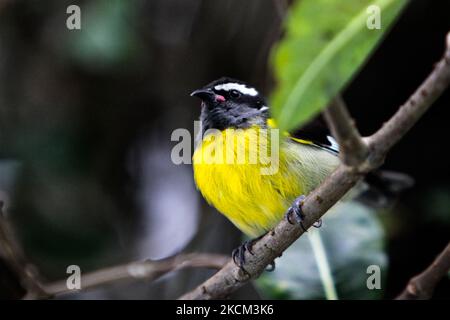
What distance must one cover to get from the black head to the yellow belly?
11cm

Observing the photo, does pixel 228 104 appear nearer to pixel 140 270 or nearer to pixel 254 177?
pixel 254 177

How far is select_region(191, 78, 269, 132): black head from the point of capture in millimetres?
3053

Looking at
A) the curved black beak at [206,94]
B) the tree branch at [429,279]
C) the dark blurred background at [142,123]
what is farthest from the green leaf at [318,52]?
the dark blurred background at [142,123]

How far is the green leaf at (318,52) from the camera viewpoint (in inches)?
42.8

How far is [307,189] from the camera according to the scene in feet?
9.04

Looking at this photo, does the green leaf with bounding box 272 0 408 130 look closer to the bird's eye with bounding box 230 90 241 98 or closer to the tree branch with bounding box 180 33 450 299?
the tree branch with bounding box 180 33 450 299

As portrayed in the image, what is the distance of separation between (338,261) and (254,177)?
0.59 meters

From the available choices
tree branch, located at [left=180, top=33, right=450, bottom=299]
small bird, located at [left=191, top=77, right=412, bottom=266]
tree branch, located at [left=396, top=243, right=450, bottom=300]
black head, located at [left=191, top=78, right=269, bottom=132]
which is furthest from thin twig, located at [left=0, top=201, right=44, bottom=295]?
tree branch, located at [left=396, top=243, right=450, bottom=300]

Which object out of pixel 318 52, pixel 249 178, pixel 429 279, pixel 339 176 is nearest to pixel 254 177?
pixel 249 178

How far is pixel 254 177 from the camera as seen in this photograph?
271cm

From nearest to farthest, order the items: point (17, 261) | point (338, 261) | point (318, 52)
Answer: point (318, 52), point (17, 261), point (338, 261)

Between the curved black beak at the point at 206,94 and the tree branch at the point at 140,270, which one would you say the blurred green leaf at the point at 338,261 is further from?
A: the curved black beak at the point at 206,94

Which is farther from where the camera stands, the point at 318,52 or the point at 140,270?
the point at 140,270

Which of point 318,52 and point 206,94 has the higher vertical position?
point 206,94
